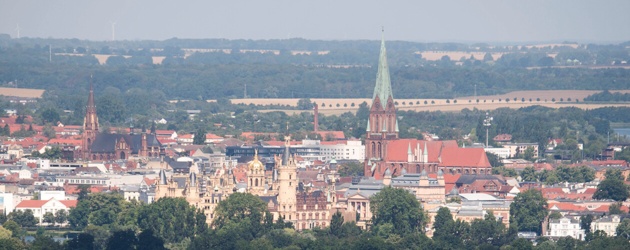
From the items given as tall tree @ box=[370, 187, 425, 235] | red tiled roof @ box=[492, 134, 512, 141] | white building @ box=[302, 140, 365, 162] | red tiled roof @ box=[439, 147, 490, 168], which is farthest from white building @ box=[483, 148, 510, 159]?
tall tree @ box=[370, 187, 425, 235]

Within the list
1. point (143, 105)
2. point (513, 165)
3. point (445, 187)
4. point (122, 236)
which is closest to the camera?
point (122, 236)

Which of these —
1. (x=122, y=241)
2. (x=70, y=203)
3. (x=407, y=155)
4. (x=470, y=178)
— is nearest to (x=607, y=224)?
(x=470, y=178)

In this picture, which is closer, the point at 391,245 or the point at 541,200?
the point at 391,245

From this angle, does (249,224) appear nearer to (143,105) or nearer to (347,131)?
(347,131)

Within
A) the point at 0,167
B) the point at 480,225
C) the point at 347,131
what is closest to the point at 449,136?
the point at 347,131

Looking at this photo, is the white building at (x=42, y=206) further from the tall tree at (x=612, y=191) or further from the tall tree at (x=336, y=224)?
the tall tree at (x=612, y=191)

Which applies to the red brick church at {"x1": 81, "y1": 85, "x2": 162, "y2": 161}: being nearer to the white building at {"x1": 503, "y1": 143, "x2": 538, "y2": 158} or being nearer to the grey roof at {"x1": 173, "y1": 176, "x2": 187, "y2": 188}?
the white building at {"x1": 503, "y1": 143, "x2": 538, "y2": 158}
